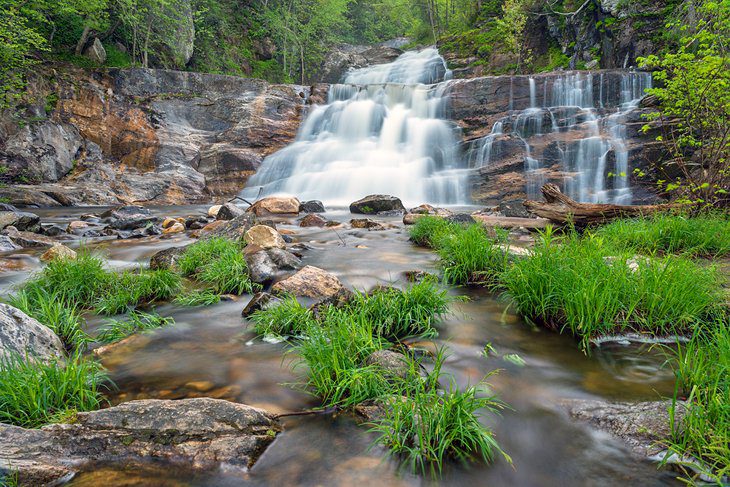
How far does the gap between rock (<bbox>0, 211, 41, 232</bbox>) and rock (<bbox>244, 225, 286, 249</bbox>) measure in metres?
6.19

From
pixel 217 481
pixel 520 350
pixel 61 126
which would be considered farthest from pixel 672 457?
pixel 61 126

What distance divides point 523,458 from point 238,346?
232 cm

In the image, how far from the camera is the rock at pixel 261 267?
16.5 ft

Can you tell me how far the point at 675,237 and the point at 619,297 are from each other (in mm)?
3086

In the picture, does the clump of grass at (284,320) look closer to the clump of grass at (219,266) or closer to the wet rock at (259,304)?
the wet rock at (259,304)

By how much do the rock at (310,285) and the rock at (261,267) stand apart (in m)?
0.73

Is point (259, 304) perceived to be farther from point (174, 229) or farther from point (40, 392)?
point (174, 229)

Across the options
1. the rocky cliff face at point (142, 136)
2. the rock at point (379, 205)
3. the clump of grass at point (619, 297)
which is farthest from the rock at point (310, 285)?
the rocky cliff face at point (142, 136)

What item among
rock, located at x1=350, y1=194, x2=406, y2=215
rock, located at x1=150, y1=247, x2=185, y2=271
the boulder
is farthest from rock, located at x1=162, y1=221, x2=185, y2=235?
rock, located at x1=350, y1=194, x2=406, y2=215

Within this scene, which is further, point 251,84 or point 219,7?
point 219,7

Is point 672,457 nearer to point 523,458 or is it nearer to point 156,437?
point 523,458

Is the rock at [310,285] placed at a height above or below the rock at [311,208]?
below

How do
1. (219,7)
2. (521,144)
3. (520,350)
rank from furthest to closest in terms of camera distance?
(219,7), (521,144), (520,350)

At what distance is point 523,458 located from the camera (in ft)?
6.61
